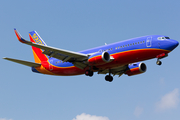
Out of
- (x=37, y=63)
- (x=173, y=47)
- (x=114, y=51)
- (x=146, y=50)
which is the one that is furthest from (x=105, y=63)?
(x=37, y=63)

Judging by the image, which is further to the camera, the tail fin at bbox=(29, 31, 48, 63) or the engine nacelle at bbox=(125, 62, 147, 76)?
the tail fin at bbox=(29, 31, 48, 63)

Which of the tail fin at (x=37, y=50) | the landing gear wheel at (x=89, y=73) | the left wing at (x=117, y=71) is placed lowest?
the landing gear wheel at (x=89, y=73)

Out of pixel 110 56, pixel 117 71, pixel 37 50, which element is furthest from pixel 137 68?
pixel 37 50

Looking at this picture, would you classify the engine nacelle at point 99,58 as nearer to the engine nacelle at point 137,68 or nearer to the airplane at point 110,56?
the airplane at point 110,56

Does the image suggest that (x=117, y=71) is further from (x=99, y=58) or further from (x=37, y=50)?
(x=37, y=50)

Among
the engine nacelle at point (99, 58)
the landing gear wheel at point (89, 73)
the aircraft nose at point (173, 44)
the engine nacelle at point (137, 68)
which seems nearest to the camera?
the aircraft nose at point (173, 44)

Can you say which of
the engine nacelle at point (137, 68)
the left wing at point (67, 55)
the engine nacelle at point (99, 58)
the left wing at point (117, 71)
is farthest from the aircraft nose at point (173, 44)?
the left wing at point (67, 55)

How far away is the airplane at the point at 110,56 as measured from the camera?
3288 centimetres

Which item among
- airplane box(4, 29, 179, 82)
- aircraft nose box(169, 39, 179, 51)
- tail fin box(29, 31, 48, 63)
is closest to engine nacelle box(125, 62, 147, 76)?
airplane box(4, 29, 179, 82)

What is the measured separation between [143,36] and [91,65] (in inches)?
275

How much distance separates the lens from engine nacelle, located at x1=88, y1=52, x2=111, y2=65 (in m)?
33.7

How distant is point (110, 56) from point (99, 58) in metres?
1.60

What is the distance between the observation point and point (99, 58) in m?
33.8

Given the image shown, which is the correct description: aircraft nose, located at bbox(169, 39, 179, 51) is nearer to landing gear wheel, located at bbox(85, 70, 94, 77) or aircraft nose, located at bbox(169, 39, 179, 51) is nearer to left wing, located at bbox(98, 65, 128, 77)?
left wing, located at bbox(98, 65, 128, 77)
